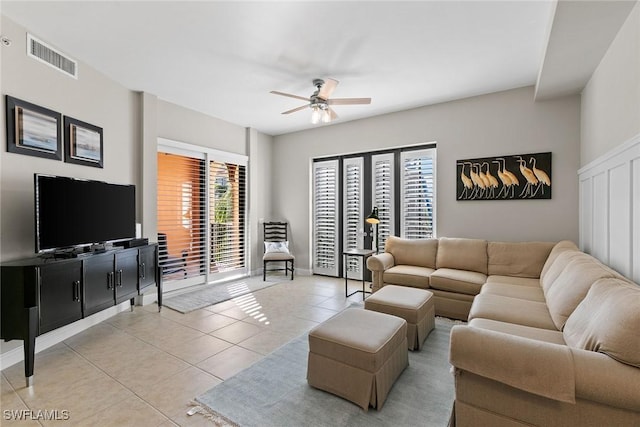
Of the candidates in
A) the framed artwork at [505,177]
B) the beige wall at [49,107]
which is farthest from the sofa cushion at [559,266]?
the beige wall at [49,107]

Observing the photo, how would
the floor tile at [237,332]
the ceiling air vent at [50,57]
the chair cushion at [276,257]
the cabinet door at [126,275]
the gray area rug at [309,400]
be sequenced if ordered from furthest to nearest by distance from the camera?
the chair cushion at [276,257] < the cabinet door at [126,275] < the floor tile at [237,332] < the ceiling air vent at [50,57] < the gray area rug at [309,400]

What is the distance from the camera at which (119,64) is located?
3346mm

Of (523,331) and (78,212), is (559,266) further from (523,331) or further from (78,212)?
(78,212)

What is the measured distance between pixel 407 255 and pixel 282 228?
2832 mm

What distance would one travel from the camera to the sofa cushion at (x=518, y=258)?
349cm

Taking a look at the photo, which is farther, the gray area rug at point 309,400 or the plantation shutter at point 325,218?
the plantation shutter at point 325,218

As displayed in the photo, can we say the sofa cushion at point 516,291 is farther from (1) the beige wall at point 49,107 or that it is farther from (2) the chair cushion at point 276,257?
(1) the beige wall at point 49,107

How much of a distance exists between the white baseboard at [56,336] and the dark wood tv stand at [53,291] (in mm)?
398

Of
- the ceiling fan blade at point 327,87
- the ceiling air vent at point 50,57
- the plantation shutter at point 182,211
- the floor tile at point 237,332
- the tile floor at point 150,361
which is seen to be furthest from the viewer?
the plantation shutter at point 182,211

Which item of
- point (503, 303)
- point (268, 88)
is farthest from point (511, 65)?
point (268, 88)

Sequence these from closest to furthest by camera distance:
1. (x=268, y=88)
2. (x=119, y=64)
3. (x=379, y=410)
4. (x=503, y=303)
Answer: (x=379, y=410) → (x=503, y=303) → (x=119, y=64) → (x=268, y=88)

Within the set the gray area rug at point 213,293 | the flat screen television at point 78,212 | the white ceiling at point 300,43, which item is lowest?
the gray area rug at point 213,293

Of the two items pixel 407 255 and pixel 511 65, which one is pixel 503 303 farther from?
pixel 511 65

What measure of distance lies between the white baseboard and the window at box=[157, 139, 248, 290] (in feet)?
3.28
